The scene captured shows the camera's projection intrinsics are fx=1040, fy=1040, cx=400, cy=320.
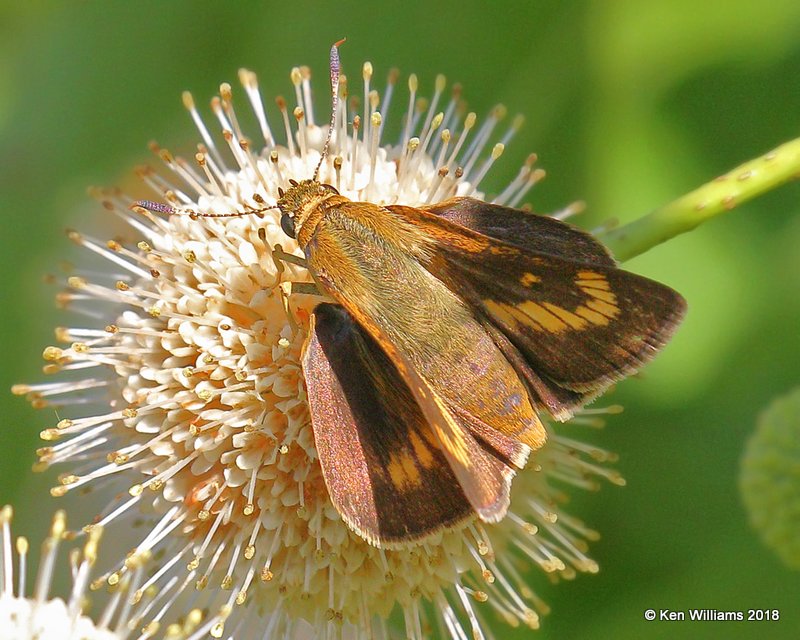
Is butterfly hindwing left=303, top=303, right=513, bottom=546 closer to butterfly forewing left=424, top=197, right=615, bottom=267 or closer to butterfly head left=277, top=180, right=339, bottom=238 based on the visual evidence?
butterfly head left=277, top=180, right=339, bottom=238

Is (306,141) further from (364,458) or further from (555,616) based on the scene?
(555,616)

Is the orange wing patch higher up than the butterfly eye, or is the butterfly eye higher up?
the butterfly eye

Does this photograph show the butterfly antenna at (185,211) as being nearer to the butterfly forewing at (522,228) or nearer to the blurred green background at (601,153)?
the butterfly forewing at (522,228)

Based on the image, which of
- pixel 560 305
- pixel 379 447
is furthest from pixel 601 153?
pixel 379 447

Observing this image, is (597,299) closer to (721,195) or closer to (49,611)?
(721,195)

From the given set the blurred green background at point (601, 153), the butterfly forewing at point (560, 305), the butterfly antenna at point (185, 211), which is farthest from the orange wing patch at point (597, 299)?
the blurred green background at point (601, 153)

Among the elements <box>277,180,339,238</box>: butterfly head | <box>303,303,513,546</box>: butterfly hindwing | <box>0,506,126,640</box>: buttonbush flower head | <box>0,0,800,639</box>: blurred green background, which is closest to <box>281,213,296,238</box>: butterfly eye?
<box>277,180,339,238</box>: butterfly head
